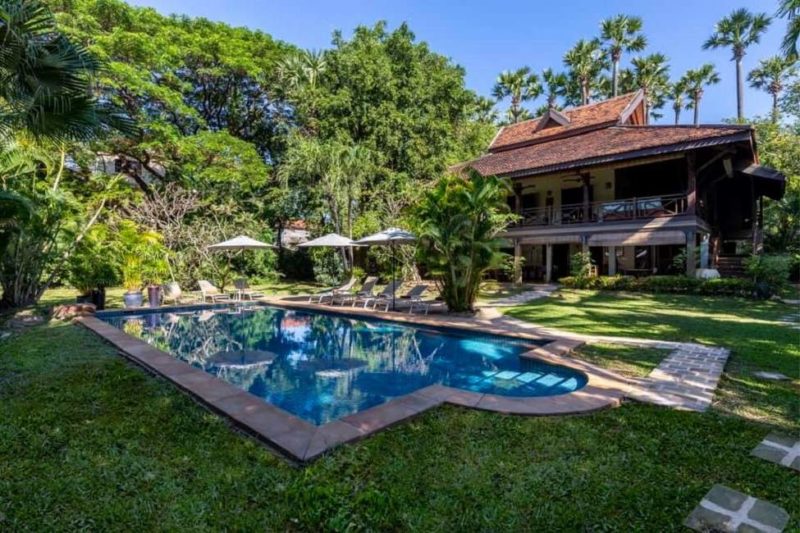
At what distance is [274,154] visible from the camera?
28.9 m

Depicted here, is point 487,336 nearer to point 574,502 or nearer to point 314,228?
point 574,502

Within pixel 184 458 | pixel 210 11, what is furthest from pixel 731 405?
pixel 210 11

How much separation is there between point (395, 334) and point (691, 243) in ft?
43.1

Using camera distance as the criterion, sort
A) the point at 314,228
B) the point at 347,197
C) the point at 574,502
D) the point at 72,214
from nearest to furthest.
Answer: the point at 574,502 → the point at 72,214 → the point at 347,197 → the point at 314,228

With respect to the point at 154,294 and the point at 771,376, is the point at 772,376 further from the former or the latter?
the point at 154,294

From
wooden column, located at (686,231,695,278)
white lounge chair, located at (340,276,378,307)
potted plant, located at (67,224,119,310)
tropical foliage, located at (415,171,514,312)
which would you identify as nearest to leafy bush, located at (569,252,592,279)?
wooden column, located at (686,231,695,278)

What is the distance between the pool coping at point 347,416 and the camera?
13.7 ft

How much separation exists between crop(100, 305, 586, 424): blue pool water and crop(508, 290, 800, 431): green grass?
2.07 meters

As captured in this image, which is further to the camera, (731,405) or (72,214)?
(72,214)

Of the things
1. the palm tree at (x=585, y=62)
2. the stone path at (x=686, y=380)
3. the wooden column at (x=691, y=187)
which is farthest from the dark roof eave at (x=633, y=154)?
the palm tree at (x=585, y=62)

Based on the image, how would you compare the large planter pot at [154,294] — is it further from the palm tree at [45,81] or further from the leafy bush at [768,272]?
the leafy bush at [768,272]

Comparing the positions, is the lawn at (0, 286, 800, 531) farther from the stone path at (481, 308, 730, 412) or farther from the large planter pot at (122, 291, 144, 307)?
the large planter pot at (122, 291, 144, 307)

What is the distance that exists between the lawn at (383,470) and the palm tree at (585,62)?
40418 mm

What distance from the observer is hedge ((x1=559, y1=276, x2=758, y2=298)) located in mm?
15728
